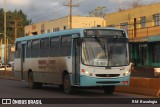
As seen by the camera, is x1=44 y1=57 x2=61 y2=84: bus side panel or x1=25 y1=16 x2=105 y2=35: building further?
x1=25 y1=16 x2=105 y2=35: building

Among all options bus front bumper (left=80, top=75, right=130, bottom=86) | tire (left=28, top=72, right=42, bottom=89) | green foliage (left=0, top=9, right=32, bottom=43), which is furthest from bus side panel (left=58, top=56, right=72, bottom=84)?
green foliage (left=0, top=9, right=32, bottom=43)

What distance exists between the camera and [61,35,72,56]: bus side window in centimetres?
2148

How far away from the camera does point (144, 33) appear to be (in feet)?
159

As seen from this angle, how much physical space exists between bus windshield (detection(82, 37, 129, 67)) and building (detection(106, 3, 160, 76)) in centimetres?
1978

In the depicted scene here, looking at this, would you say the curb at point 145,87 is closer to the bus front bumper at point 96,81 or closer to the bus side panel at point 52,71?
the bus front bumper at point 96,81

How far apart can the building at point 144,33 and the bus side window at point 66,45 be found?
19.0 metres

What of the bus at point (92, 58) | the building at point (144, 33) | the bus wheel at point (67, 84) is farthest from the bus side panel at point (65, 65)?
the building at point (144, 33)

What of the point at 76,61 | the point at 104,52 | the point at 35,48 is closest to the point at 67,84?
the point at 76,61

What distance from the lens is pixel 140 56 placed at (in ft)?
157

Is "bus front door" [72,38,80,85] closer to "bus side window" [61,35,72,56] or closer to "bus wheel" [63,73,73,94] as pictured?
"bus side window" [61,35,72,56]

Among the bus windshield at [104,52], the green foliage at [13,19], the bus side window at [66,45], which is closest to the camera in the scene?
the bus windshield at [104,52]

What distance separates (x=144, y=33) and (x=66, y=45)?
27914mm

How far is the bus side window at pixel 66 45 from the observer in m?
21.5

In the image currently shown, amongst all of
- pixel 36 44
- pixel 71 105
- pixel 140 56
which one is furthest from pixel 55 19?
pixel 71 105
